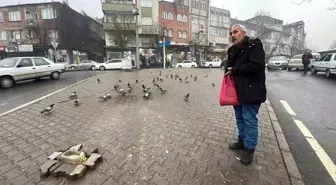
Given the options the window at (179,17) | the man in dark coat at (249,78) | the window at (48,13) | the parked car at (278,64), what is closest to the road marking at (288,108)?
the man in dark coat at (249,78)

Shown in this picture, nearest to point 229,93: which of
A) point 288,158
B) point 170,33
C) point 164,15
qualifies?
point 288,158

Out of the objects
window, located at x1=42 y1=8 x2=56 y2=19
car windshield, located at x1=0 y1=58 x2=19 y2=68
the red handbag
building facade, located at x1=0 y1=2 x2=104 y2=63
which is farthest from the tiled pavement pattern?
window, located at x1=42 y1=8 x2=56 y2=19

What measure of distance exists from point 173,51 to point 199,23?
9.19 meters

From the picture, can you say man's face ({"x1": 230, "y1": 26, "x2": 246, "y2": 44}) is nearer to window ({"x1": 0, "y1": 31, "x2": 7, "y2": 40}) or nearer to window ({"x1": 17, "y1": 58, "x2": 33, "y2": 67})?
window ({"x1": 17, "y1": 58, "x2": 33, "y2": 67})

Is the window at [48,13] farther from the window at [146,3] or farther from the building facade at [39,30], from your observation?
the window at [146,3]

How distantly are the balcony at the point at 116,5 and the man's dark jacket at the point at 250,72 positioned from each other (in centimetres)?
3482

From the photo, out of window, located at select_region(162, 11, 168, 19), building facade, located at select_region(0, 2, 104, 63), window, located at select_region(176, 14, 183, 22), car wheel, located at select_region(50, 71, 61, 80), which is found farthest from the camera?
window, located at select_region(176, 14, 183, 22)

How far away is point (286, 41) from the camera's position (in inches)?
2547

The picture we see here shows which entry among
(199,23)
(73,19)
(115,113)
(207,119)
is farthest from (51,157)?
(199,23)

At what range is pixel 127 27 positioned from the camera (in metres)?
32.9

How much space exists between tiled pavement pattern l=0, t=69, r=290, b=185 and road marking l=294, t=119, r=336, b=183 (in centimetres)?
59

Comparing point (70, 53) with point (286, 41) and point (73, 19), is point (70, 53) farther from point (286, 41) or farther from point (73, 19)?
point (286, 41)

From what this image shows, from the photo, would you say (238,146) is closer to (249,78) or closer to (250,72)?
(249,78)

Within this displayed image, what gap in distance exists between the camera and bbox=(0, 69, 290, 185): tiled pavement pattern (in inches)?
97.3
